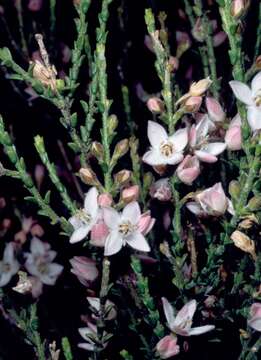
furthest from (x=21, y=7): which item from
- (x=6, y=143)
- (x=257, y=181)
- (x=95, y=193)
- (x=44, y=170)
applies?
(x=257, y=181)

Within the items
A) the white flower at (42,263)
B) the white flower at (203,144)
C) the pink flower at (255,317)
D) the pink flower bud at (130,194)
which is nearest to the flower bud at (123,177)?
the pink flower bud at (130,194)

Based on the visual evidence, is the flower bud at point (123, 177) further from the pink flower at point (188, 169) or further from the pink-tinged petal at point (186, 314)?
the pink-tinged petal at point (186, 314)

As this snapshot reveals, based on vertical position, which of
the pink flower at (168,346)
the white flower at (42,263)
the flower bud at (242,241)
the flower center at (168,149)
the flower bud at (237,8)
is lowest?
the white flower at (42,263)

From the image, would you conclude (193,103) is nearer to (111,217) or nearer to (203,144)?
(203,144)

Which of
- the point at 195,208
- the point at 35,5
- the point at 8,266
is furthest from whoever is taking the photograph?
the point at 35,5

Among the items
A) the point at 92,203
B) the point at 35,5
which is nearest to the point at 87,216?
the point at 92,203

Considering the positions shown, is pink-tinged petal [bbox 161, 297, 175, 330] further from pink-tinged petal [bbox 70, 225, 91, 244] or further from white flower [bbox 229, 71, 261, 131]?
white flower [bbox 229, 71, 261, 131]

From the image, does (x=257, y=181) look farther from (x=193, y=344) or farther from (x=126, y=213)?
(x=193, y=344)
